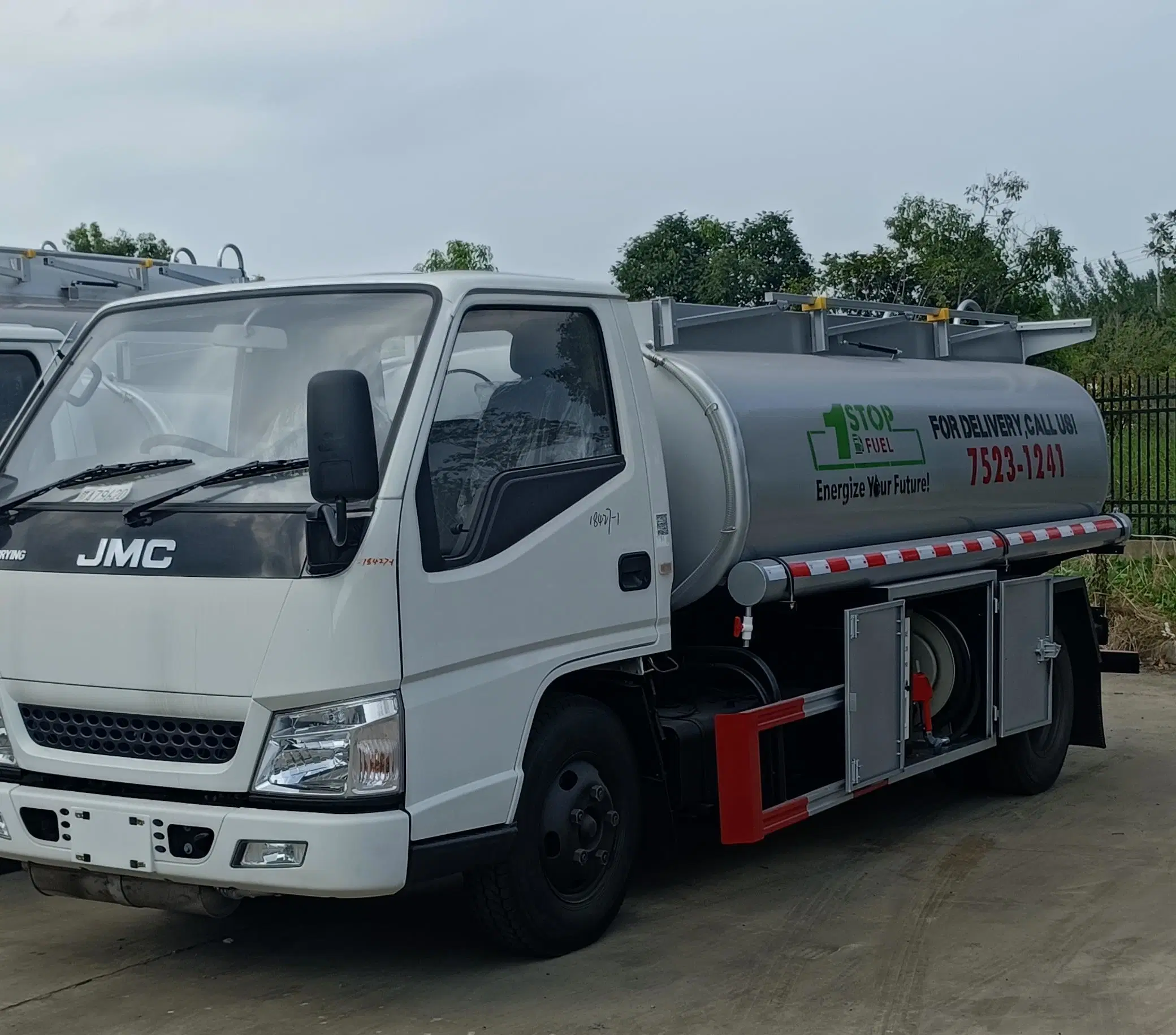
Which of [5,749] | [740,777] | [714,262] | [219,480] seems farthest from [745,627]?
[714,262]

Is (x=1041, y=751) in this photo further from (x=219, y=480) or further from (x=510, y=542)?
(x=219, y=480)

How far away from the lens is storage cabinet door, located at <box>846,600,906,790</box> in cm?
671

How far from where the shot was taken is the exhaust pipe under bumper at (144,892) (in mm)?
4770

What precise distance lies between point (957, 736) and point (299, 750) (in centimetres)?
428

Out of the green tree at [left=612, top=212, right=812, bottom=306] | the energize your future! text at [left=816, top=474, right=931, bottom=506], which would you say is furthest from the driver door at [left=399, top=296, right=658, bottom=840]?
the green tree at [left=612, top=212, right=812, bottom=306]

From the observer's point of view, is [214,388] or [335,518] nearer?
[335,518]

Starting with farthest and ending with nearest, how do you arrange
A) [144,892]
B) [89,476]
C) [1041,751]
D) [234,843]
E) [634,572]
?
1. [1041,751]
2. [634,572]
3. [89,476]
4. [144,892]
5. [234,843]

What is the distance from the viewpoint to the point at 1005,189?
3048 centimetres

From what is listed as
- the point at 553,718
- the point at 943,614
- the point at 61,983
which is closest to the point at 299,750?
the point at 553,718

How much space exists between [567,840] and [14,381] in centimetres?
340

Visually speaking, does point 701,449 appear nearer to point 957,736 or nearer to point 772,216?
point 957,736

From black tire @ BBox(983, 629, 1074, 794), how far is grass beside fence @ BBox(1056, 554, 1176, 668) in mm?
3922

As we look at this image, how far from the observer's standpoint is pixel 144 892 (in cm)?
482

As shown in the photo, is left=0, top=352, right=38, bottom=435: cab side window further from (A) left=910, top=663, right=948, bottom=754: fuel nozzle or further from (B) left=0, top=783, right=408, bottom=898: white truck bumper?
(A) left=910, top=663, right=948, bottom=754: fuel nozzle
